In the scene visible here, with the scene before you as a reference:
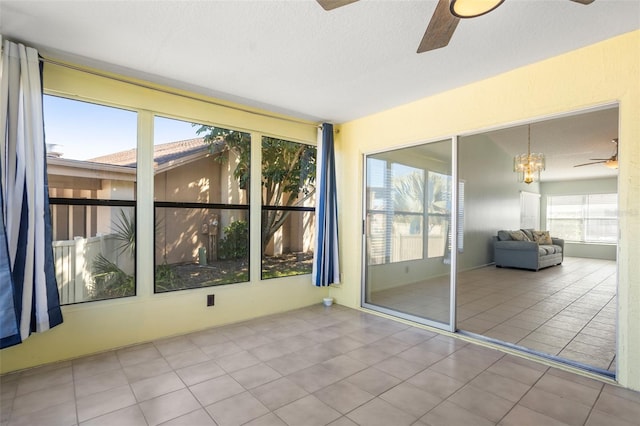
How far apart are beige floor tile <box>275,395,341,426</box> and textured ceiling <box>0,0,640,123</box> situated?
96.3 inches

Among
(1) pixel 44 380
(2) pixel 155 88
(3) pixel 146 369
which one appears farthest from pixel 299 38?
(1) pixel 44 380

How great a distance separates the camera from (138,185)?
9.96 ft

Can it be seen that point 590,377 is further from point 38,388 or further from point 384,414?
point 38,388

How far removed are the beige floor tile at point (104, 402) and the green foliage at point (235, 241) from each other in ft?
5.36

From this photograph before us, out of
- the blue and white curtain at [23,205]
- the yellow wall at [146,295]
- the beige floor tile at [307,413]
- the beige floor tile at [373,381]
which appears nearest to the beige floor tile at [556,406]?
the beige floor tile at [373,381]

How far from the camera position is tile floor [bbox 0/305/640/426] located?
1.92m

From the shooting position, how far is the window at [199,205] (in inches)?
127

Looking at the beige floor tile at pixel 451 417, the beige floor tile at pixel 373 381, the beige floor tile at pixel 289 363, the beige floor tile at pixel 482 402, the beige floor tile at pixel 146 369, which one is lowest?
the beige floor tile at pixel 146 369

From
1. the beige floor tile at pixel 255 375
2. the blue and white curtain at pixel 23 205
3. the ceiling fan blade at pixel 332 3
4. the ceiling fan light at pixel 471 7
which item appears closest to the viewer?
the ceiling fan light at pixel 471 7

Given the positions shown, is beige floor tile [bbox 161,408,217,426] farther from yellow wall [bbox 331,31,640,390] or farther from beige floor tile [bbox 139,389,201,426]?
yellow wall [bbox 331,31,640,390]

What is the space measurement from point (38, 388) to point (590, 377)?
3955mm

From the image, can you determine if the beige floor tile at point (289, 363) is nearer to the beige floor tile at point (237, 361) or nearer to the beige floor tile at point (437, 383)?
the beige floor tile at point (237, 361)

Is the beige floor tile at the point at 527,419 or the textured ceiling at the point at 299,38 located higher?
Answer: the textured ceiling at the point at 299,38

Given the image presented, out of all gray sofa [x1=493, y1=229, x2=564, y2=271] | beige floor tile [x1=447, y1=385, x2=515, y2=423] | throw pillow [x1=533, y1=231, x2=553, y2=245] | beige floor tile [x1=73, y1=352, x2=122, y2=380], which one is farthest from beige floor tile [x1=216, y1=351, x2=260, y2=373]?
throw pillow [x1=533, y1=231, x2=553, y2=245]
